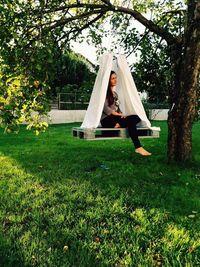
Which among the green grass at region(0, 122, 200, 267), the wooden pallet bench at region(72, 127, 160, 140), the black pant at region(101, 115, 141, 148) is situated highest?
the black pant at region(101, 115, 141, 148)

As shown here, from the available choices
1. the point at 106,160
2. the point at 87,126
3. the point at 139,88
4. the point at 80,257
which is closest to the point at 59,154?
the point at 106,160

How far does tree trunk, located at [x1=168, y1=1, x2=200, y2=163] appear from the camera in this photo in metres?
7.24

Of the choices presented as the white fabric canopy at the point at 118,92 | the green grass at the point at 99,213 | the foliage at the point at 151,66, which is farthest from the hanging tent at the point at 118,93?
the foliage at the point at 151,66

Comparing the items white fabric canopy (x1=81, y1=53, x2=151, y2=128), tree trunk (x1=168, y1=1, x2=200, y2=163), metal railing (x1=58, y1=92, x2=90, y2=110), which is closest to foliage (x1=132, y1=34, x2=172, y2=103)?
tree trunk (x1=168, y1=1, x2=200, y2=163)

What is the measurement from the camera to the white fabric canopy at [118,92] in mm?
6535

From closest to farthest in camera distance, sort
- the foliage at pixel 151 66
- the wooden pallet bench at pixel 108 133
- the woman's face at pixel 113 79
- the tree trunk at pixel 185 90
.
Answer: the wooden pallet bench at pixel 108 133 < the woman's face at pixel 113 79 < the tree trunk at pixel 185 90 < the foliage at pixel 151 66

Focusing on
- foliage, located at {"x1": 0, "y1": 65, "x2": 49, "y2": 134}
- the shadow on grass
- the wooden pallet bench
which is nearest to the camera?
foliage, located at {"x1": 0, "y1": 65, "x2": 49, "y2": 134}

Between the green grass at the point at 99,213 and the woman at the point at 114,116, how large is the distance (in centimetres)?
90

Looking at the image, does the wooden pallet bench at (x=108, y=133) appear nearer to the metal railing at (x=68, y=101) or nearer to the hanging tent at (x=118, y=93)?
the hanging tent at (x=118, y=93)

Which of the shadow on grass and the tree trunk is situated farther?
the tree trunk

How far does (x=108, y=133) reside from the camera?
20.8ft

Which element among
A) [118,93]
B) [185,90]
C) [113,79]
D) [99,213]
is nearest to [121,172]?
[118,93]

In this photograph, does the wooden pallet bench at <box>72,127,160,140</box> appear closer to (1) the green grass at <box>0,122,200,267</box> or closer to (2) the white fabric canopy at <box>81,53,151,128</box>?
(2) the white fabric canopy at <box>81,53,151,128</box>

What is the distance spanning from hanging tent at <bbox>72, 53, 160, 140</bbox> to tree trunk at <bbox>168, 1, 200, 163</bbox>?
88 cm
